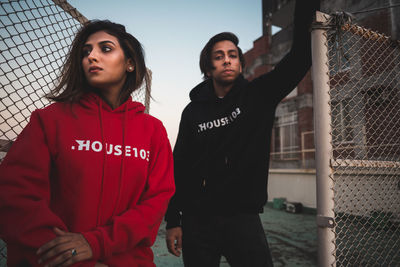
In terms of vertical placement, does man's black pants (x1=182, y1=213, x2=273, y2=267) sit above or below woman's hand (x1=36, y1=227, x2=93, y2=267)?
below

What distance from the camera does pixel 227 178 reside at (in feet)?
5.59

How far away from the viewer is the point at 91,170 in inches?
43.5

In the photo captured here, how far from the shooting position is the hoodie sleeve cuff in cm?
95

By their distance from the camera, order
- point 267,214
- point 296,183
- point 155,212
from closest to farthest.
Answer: point 155,212
point 267,214
point 296,183

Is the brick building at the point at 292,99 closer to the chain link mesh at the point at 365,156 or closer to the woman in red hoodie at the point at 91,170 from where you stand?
the chain link mesh at the point at 365,156

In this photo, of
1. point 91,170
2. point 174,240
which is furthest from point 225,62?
point 174,240

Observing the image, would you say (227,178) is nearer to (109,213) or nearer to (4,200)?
(109,213)

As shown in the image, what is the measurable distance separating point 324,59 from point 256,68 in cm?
1361

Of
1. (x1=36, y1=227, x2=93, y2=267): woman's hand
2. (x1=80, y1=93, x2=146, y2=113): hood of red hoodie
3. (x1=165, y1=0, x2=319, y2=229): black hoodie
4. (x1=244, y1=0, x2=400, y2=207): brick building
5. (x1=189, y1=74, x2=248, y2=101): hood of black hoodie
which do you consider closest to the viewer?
(x1=36, y1=227, x2=93, y2=267): woman's hand

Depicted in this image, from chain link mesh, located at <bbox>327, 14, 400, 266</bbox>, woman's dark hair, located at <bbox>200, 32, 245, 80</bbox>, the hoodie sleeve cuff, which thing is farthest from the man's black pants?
woman's dark hair, located at <bbox>200, 32, 245, 80</bbox>

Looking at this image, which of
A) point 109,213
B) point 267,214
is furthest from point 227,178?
point 267,214

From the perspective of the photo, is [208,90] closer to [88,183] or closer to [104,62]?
[104,62]

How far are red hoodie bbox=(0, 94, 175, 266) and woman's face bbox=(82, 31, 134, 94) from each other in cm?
12

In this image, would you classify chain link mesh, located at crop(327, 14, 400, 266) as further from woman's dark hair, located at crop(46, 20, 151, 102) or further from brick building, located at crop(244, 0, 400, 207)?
brick building, located at crop(244, 0, 400, 207)
